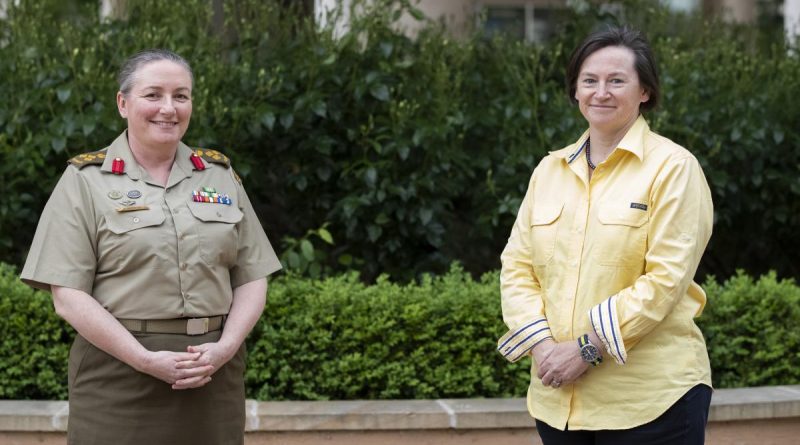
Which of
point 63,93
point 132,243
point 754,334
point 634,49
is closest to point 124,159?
point 132,243

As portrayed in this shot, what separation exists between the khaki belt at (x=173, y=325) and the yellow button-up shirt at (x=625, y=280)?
91cm

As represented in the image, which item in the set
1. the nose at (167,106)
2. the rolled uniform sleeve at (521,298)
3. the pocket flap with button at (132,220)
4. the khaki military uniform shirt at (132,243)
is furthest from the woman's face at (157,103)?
the rolled uniform sleeve at (521,298)

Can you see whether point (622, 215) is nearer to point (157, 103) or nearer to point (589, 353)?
point (589, 353)

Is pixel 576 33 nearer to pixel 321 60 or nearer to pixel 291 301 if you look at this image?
pixel 321 60

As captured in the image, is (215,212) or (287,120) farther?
(287,120)

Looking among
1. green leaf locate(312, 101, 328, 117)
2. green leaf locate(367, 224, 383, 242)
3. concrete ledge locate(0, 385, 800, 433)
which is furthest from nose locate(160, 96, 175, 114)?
green leaf locate(367, 224, 383, 242)

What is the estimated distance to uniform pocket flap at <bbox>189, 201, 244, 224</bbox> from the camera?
3.12 metres

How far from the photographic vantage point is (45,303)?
15.5ft

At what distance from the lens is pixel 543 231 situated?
10.2 feet

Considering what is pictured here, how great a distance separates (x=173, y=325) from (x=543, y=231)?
1119 millimetres

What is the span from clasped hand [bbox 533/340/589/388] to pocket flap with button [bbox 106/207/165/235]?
3.86 feet

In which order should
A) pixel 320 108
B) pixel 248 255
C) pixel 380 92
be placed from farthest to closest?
pixel 380 92
pixel 320 108
pixel 248 255

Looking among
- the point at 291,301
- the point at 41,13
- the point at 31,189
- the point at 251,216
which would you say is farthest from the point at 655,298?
the point at 41,13

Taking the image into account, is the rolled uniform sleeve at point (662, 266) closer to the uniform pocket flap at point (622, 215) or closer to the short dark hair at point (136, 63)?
the uniform pocket flap at point (622, 215)
